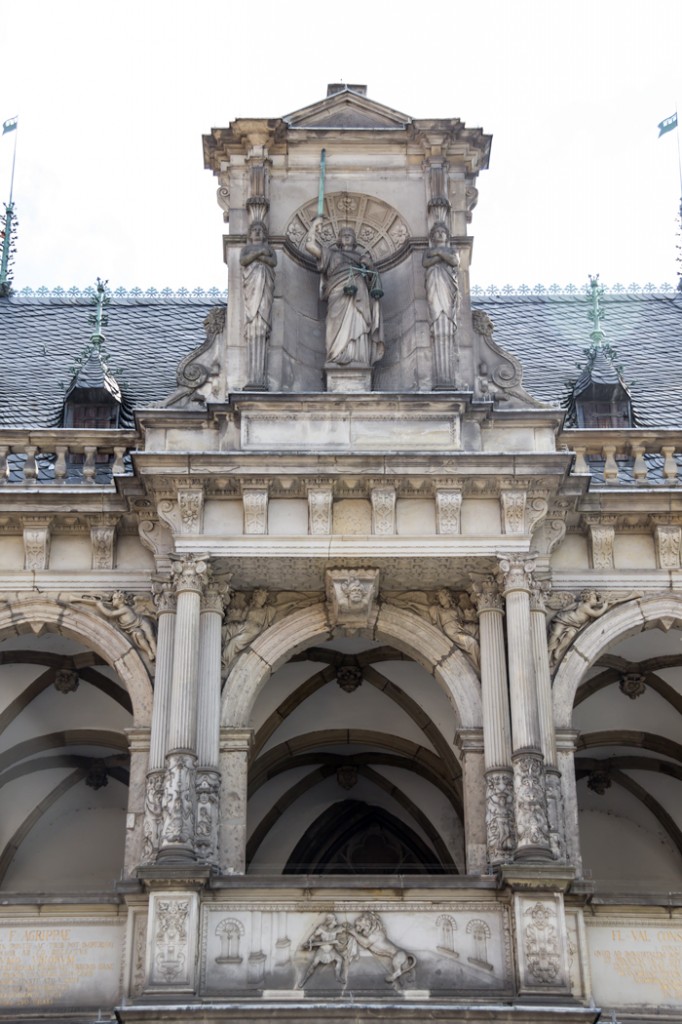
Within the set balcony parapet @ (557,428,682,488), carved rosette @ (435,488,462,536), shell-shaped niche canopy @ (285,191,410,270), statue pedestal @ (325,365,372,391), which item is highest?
shell-shaped niche canopy @ (285,191,410,270)

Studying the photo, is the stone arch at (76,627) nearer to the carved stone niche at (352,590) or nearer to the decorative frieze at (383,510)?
the carved stone niche at (352,590)

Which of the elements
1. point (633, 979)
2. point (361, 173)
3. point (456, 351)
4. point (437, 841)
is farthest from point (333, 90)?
point (633, 979)

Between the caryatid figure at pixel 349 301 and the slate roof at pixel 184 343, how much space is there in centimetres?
362

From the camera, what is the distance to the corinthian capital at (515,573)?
17219 mm

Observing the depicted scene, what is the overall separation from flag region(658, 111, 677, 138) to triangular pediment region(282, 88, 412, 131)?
8.34 metres

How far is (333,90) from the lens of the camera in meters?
21.4

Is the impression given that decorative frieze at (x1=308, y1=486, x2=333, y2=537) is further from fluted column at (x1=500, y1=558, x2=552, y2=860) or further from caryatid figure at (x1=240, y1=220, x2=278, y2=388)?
fluted column at (x1=500, y1=558, x2=552, y2=860)

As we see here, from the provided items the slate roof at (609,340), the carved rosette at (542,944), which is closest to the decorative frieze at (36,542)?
the carved rosette at (542,944)

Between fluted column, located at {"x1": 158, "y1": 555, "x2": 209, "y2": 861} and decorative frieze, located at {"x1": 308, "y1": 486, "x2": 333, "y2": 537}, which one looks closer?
fluted column, located at {"x1": 158, "y1": 555, "x2": 209, "y2": 861}

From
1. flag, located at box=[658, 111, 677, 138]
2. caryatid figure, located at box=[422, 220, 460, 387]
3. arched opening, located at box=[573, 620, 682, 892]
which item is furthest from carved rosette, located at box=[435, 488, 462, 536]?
flag, located at box=[658, 111, 677, 138]

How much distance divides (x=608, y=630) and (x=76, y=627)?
213 inches

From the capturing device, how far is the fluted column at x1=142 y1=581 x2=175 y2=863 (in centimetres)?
1614

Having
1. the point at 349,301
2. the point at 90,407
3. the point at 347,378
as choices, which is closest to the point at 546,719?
the point at 347,378

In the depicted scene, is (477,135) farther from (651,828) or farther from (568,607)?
(651,828)
